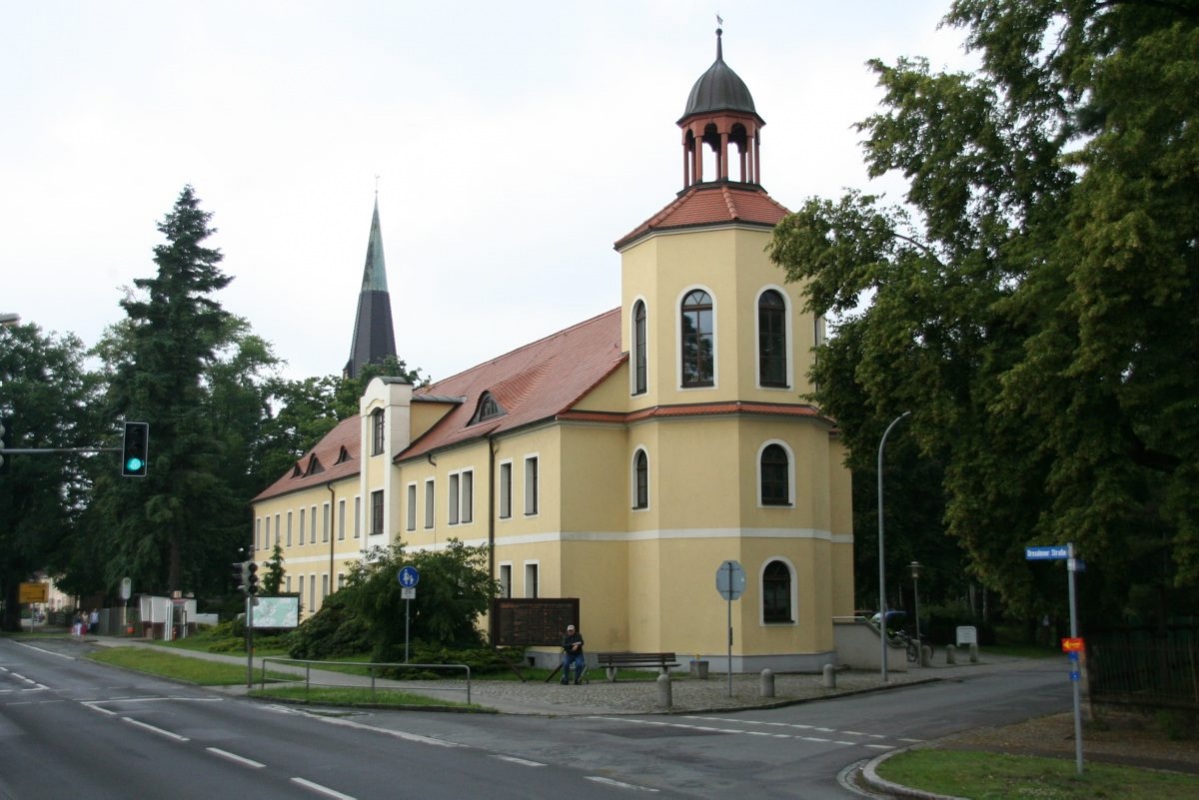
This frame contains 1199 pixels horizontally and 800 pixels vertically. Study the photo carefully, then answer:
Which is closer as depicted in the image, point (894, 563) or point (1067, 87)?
point (1067, 87)

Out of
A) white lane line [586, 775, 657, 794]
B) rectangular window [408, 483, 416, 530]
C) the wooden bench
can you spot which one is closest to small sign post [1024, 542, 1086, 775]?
white lane line [586, 775, 657, 794]

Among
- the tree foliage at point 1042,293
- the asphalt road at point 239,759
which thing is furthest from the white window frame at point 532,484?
the tree foliage at point 1042,293

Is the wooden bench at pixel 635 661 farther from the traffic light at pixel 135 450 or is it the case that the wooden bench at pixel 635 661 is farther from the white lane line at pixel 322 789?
the white lane line at pixel 322 789

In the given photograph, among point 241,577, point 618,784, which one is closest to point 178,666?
point 241,577

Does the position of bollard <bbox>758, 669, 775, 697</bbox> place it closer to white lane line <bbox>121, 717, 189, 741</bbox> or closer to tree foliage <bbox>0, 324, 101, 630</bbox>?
white lane line <bbox>121, 717, 189, 741</bbox>

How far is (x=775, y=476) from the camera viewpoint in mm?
32750

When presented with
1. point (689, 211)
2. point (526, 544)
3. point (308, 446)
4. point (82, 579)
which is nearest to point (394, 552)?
point (526, 544)

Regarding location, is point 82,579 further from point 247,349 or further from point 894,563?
point 894,563

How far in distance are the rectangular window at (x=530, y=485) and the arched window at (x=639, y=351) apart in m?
4.04

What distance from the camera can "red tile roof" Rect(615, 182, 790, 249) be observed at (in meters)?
33.0

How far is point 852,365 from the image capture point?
2058 cm

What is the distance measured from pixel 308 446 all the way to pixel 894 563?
41128 mm

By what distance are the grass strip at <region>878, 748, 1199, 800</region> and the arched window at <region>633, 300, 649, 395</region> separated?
19.4 meters

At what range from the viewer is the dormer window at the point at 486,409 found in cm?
4119
